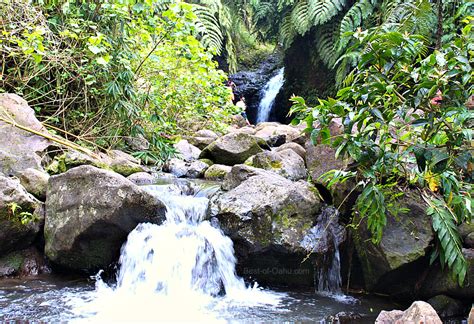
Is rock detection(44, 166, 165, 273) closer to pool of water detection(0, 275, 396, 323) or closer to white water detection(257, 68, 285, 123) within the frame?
pool of water detection(0, 275, 396, 323)

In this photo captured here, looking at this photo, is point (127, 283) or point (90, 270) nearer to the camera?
point (127, 283)

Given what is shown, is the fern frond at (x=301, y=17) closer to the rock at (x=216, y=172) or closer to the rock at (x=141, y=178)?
the rock at (x=216, y=172)

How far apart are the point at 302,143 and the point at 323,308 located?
3036 millimetres

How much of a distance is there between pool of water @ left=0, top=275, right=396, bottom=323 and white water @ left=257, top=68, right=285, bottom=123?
830cm

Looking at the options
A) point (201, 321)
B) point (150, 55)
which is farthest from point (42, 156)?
point (201, 321)

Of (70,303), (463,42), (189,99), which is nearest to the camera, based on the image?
(463,42)

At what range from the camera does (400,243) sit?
2.91m

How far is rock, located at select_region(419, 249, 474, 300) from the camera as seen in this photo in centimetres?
273

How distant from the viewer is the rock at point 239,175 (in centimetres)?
382

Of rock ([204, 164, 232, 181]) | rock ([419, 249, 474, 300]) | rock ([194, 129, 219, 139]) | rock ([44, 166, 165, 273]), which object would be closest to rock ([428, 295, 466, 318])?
rock ([419, 249, 474, 300])

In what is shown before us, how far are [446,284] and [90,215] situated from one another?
2.63 metres

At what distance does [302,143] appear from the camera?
220 inches

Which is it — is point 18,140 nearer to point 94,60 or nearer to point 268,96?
point 94,60

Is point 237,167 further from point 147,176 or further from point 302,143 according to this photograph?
point 302,143
